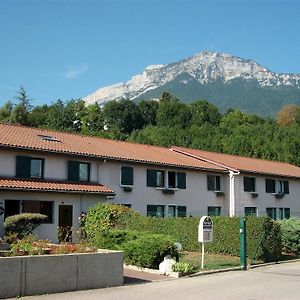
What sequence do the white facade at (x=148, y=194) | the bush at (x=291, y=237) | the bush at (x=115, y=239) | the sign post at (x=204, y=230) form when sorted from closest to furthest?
the bush at (x=115, y=239) → the sign post at (x=204, y=230) → the bush at (x=291, y=237) → the white facade at (x=148, y=194)

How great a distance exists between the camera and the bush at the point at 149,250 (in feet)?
57.8

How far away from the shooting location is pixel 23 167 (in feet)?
88.1

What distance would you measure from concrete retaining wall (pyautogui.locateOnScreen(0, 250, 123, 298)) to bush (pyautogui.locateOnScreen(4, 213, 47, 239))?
10258mm

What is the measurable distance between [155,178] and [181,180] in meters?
2.34

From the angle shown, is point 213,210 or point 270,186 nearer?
point 213,210

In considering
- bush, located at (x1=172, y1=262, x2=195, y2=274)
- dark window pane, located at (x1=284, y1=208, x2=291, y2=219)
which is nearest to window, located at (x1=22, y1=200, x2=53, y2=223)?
bush, located at (x1=172, y1=262, x2=195, y2=274)

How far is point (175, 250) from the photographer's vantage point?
18125mm

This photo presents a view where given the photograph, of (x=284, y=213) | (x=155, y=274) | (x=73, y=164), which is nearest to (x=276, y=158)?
(x=284, y=213)

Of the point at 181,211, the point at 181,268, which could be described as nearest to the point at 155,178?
the point at 181,211

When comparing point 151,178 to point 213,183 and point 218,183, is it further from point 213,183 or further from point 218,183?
point 218,183

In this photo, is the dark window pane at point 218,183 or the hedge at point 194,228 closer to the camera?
the hedge at point 194,228

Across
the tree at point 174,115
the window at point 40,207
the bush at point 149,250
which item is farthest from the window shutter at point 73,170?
the tree at point 174,115

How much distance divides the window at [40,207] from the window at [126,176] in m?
5.72

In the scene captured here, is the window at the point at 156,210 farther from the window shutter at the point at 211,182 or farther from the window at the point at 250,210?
the window at the point at 250,210
